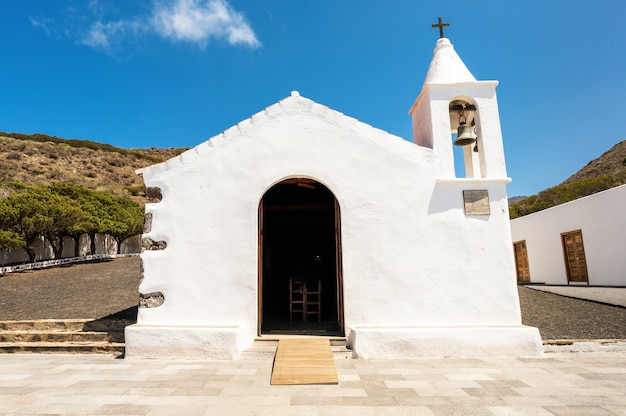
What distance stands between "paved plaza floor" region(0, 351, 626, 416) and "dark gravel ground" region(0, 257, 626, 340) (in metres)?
2.50

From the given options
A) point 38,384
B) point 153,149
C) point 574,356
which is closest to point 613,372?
point 574,356

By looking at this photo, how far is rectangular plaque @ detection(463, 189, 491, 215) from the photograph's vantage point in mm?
6129

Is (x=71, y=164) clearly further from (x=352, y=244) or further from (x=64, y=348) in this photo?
(x=352, y=244)

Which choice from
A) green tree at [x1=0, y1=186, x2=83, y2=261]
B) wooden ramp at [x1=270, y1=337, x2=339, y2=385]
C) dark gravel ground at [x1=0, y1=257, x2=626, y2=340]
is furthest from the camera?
green tree at [x1=0, y1=186, x2=83, y2=261]

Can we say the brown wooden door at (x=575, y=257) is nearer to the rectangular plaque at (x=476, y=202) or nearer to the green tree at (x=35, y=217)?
the rectangular plaque at (x=476, y=202)

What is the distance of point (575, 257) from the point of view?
12203 millimetres

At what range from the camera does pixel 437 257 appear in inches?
237

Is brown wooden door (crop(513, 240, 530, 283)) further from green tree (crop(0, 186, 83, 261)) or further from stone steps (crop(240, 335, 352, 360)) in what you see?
green tree (crop(0, 186, 83, 261))

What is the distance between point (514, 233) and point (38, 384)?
1724 centimetres

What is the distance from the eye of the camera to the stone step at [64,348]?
6172 mm

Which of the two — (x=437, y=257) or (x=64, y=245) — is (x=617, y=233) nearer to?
(x=437, y=257)

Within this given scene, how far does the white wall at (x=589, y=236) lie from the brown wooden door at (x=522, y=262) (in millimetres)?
399

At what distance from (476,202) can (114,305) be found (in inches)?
364

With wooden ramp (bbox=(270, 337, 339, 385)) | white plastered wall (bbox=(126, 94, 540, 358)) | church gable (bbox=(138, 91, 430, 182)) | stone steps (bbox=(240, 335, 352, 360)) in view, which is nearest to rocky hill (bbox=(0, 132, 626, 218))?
white plastered wall (bbox=(126, 94, 540, 358))
